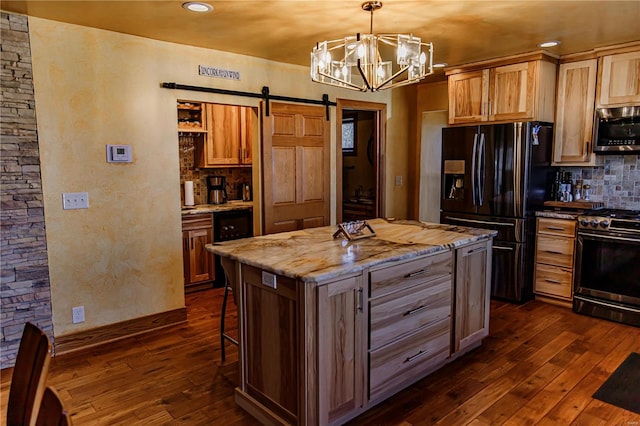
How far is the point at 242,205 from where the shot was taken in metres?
5.14

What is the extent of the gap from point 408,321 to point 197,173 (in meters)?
3.57

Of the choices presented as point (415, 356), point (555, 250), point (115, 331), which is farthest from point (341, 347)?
point (555, 250)

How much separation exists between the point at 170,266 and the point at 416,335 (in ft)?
7.36

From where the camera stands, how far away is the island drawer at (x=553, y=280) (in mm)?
4234

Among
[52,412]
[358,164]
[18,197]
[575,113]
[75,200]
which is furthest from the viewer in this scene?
[358,164]

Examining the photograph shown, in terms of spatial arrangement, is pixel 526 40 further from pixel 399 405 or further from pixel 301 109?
pixel 399 405

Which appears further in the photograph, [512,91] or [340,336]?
[512,91]

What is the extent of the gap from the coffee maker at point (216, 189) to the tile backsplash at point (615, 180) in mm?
4040

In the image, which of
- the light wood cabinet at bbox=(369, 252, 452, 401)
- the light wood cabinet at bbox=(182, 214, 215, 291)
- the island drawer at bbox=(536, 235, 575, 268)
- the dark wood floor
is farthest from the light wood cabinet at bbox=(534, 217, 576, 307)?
the light wood cabinet at bbox=(182, 214, 215, 291)

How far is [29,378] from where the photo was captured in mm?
1184

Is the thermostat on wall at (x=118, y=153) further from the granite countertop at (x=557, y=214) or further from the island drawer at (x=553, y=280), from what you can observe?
the island drawer at (x=553, y=280)

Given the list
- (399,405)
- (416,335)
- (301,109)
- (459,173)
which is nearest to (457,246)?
(416,335)

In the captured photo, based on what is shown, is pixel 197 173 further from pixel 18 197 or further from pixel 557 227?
pixel 557 227

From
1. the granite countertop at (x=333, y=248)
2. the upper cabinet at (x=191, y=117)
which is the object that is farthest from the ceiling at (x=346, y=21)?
the granite countertop at (x=333, y=248)
